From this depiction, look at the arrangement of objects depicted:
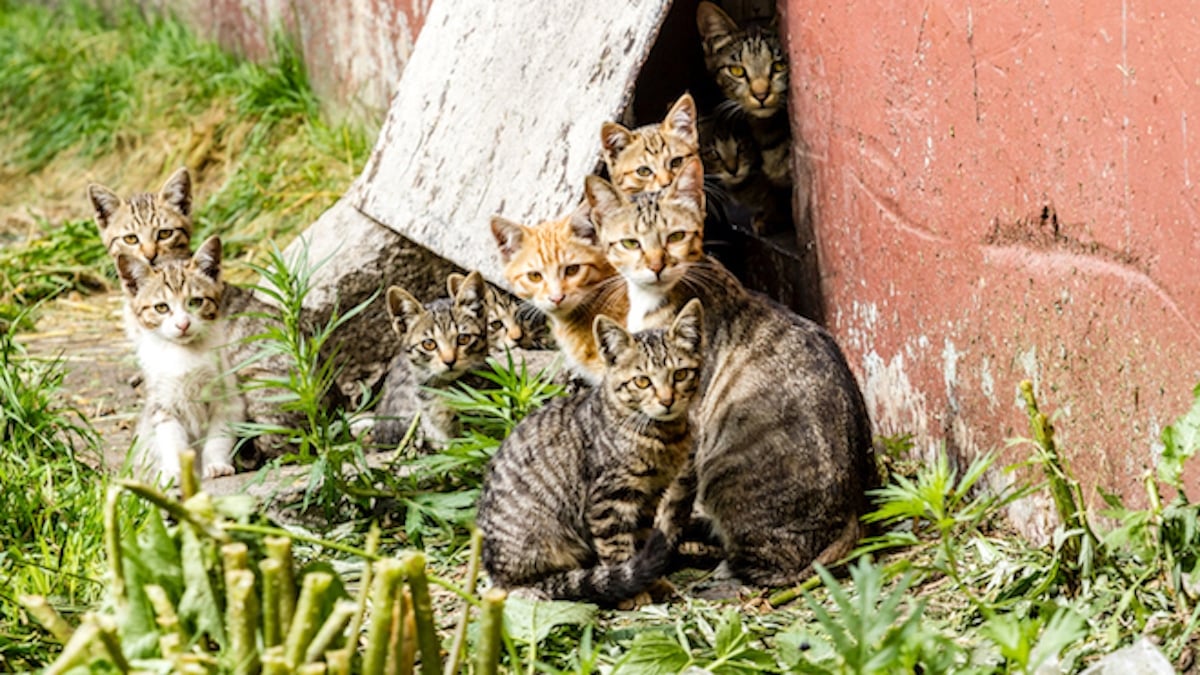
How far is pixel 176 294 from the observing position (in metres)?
5.73

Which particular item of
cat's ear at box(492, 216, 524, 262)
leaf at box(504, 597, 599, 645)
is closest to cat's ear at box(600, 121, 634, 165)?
cat's ear at box(492, 216, 524, 262)

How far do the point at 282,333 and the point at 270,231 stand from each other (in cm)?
338

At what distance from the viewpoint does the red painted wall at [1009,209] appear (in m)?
3.58

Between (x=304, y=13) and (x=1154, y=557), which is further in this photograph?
(x=304, y=13)

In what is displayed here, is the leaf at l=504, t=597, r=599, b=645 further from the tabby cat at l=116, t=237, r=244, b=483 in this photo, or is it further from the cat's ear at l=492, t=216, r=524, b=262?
the tabby cat at l=116, t=237, r=244, b=483

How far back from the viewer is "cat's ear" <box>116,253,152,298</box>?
19.0ft

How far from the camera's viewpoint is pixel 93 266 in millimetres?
8320

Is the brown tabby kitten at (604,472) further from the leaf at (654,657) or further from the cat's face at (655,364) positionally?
the leaf at (654,657)

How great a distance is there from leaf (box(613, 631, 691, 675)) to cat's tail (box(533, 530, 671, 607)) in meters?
0.61

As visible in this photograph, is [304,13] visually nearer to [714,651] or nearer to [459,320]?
[459,320]

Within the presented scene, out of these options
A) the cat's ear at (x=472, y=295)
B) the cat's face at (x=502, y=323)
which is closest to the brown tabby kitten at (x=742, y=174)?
the cat's face at (x=502, y=323)

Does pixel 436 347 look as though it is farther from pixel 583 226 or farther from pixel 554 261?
pixel 583 226

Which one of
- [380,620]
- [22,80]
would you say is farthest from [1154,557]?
[22,80]

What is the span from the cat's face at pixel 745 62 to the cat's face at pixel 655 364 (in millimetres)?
1518
